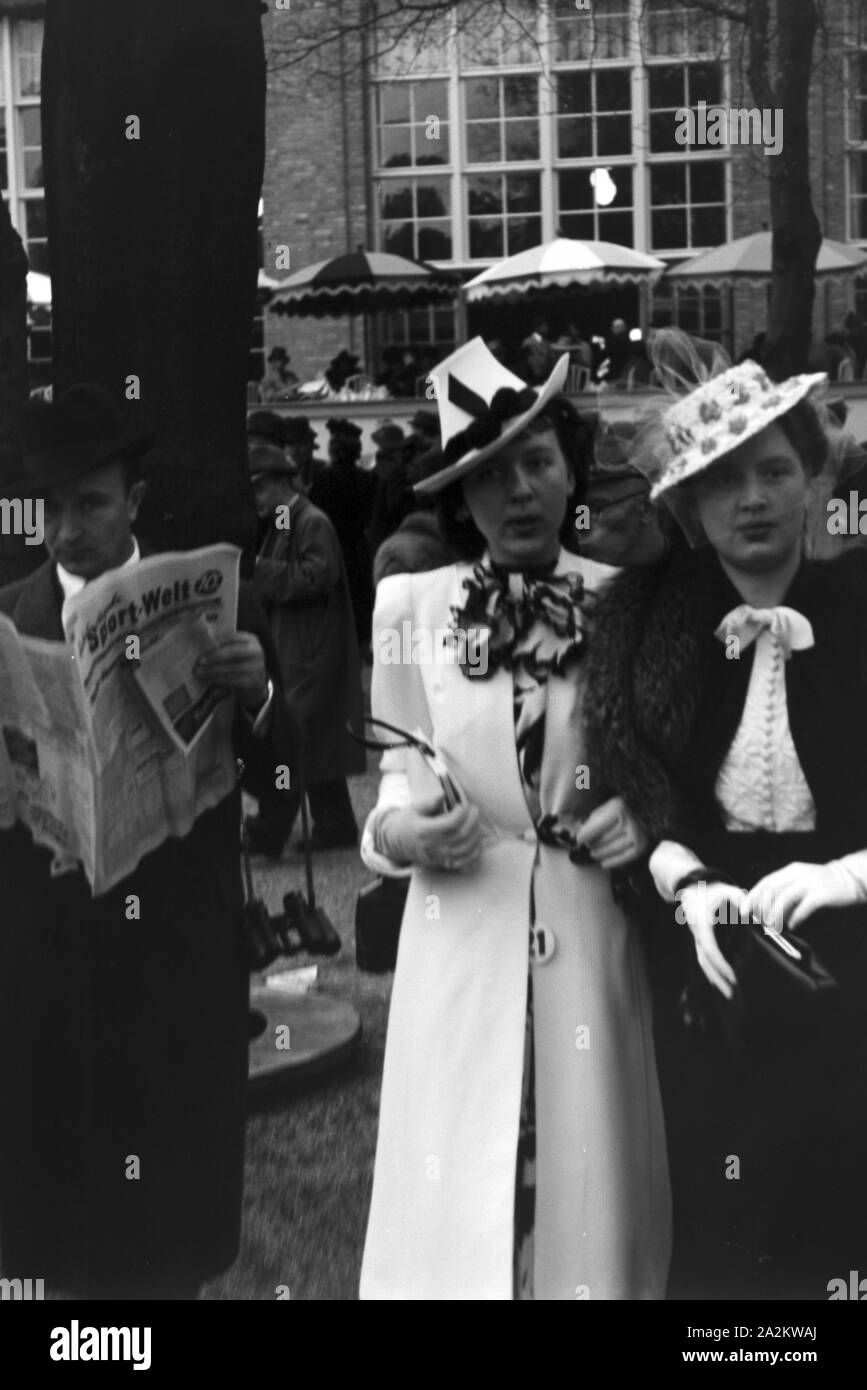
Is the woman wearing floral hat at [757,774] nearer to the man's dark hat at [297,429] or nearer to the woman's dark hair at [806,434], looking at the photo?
the woman's dark hair at [806,434]

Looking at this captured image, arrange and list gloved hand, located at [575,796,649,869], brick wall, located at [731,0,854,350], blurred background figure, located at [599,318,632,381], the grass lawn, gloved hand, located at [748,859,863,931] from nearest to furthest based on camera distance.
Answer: gloved hand, located at [748,859,863,931] → gloved hand, located at [575,796,649,869] → blurred background figure, located at [599,318,632,381] → brick wall, located at [731,0,854,350] → the grass lawn

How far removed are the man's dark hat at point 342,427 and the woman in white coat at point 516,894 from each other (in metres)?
0.45

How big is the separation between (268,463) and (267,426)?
0.07 meters

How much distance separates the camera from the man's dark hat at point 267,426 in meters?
3.45

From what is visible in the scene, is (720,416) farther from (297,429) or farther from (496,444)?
(297,429)

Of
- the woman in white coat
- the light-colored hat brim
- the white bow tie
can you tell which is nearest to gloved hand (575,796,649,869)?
the woman in white coat

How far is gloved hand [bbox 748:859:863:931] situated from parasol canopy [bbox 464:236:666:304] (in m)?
1.10

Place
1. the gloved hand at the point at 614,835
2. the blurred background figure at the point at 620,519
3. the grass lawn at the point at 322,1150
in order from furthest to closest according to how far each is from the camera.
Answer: the grass lawn at the point at 322,1150 → the blurred background figure at the point at 620,519 → the gloved hand at the point at 614,835

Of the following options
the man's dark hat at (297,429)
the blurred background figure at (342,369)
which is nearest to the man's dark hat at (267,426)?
the man's dark hat at (297,429)

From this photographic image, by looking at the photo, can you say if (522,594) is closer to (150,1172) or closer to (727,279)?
(727,279)

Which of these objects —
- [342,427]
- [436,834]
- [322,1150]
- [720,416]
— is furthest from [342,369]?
[322,1150]

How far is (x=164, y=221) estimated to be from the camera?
11.0 feet

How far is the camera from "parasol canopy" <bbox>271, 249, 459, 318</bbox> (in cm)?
334

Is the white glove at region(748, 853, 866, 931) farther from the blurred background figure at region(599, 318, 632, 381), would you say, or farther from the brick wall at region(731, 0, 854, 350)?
the brick wall at region(731, 0, 854, 350)
